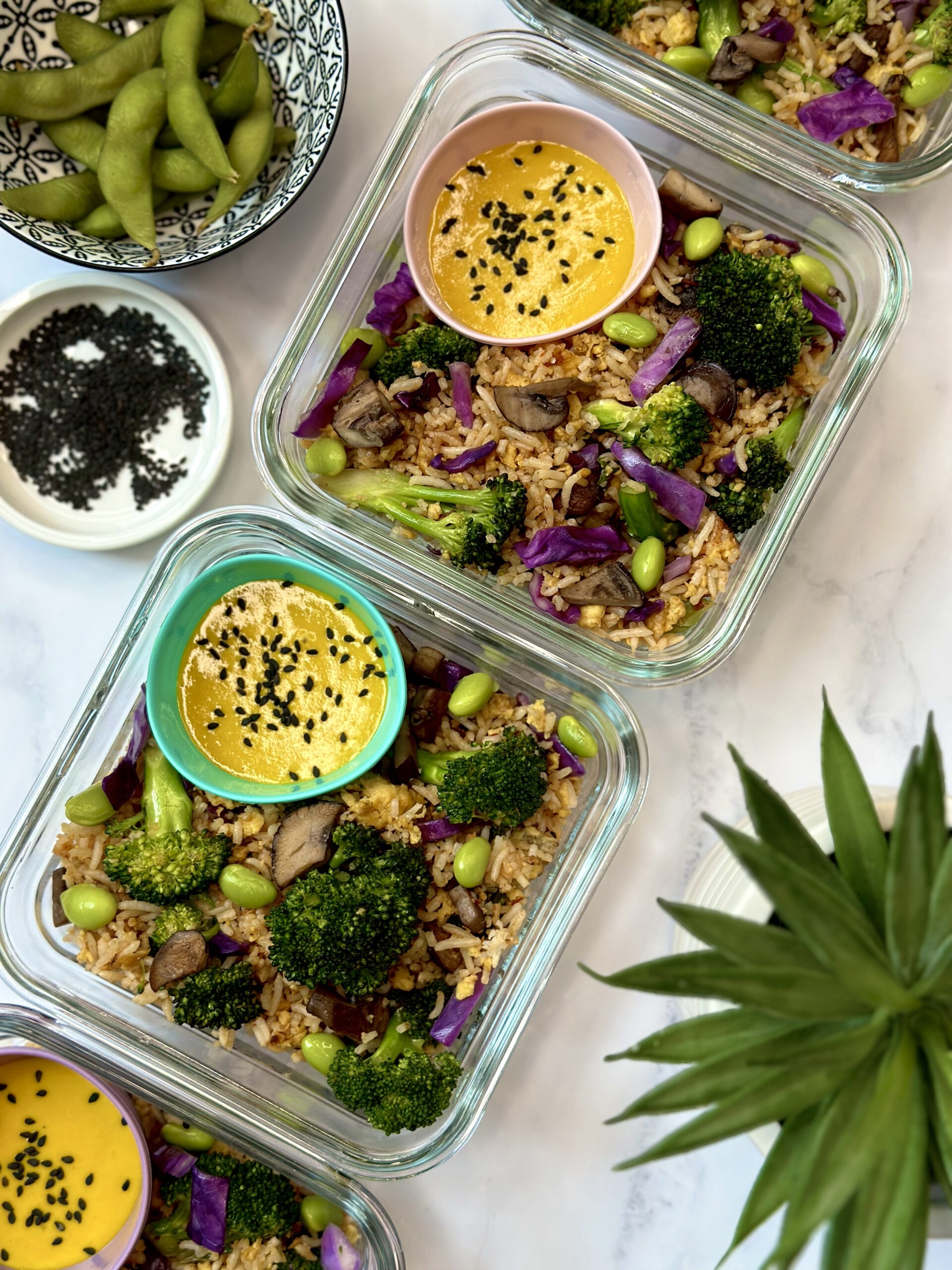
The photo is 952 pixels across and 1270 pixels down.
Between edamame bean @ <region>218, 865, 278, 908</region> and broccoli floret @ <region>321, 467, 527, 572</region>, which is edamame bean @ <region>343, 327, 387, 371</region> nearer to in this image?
broccoli floret @ <region>321, 467, 527, 572</region>

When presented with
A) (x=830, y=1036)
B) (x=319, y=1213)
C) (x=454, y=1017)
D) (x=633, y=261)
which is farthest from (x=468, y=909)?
(x=633, y=261)

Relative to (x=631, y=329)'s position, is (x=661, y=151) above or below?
above

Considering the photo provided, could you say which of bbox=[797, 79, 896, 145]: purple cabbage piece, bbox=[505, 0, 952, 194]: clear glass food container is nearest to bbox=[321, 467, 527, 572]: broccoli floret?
bbox=[505, 0, 952, 194]: clear glass food container

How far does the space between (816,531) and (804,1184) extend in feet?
4.86

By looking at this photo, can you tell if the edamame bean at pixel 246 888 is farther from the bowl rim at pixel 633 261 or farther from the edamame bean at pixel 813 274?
the edamame bean at pixel 813 274

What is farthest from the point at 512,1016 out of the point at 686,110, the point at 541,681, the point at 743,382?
the point at 686,110

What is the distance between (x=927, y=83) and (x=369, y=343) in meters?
1.26

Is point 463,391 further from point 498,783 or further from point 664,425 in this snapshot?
point 498,783

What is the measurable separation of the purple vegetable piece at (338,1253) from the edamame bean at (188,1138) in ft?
1.02

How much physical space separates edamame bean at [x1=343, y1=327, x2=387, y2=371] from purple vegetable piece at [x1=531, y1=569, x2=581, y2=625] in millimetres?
560

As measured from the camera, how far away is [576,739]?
2.10 metres

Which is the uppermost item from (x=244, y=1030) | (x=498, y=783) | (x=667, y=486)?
(x=667, y=486)

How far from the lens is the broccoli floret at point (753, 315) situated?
6.62 ft

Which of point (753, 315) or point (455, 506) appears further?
point (455, 506)
